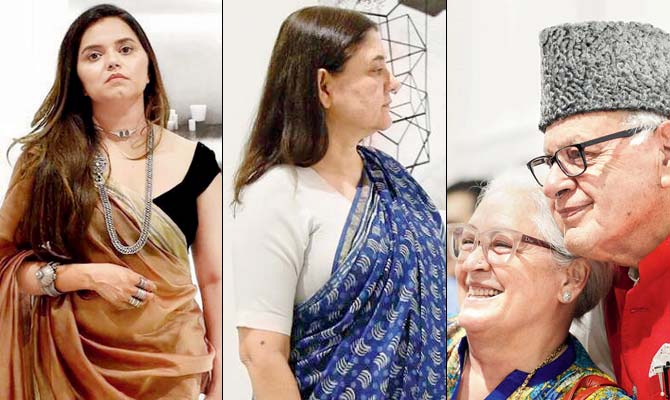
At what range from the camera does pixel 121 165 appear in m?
2.44

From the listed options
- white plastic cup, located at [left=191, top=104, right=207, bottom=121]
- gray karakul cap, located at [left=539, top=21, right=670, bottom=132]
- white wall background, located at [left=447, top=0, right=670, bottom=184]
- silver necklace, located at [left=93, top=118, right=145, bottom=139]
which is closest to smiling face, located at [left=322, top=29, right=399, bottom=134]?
white wall background, located at [left=447, top=0, right=670, bottom=184]

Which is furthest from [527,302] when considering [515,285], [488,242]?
[488,242]

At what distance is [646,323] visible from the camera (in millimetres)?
2100

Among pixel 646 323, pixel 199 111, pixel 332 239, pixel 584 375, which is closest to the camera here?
pixel 646 323

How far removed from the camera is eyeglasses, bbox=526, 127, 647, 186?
2119 millimetres

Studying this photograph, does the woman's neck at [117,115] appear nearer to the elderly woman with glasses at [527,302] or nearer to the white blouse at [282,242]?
the white blouse at [282,242]

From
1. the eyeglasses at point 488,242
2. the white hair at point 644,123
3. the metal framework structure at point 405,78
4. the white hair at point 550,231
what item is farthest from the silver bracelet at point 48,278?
the white hair at point 644,123

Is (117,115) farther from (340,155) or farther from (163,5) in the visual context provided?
(340,155)

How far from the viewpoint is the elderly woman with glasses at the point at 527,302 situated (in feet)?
7.43

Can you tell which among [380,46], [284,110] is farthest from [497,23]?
[284,110]

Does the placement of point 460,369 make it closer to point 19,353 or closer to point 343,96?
point 343,96

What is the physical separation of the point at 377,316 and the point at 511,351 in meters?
0.37

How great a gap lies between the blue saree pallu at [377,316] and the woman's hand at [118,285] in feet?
1.46

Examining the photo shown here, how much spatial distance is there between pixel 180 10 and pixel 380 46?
0.60 m
